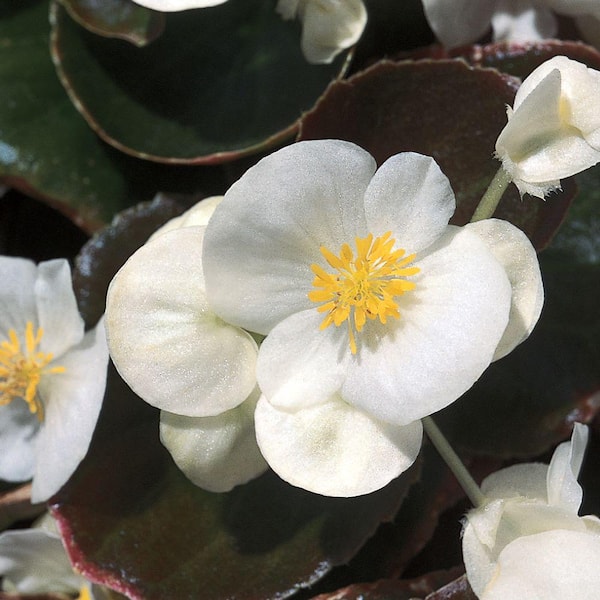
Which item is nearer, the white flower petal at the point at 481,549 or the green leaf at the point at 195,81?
the white flower petal at the point at 481,549

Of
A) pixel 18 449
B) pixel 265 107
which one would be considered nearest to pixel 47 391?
pixel 18 449

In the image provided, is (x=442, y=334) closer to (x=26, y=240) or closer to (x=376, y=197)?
(x=376, y=197)

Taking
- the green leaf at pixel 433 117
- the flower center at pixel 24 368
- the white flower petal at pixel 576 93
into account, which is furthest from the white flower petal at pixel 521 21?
the flower center at pixel 24 368

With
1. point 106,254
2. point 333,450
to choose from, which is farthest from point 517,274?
point 106,254

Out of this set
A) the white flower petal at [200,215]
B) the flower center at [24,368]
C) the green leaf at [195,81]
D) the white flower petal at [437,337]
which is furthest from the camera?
the green leaf at [195,81]

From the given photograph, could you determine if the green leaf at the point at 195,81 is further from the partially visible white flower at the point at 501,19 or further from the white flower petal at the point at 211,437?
the white flower petal at the point at 211,437

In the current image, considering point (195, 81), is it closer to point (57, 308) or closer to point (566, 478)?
point (57, 308)
